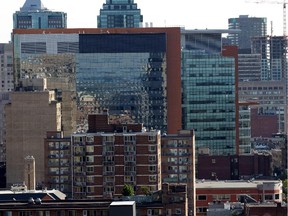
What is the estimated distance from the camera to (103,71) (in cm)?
→ 17888

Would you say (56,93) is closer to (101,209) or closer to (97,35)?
(97,35)

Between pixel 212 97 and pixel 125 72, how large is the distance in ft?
32.9

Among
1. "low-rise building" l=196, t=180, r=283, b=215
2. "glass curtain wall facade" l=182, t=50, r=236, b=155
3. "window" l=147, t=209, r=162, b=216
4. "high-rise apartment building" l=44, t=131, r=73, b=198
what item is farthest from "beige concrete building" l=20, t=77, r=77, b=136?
"window" l=147, t=209, r=162, b=216

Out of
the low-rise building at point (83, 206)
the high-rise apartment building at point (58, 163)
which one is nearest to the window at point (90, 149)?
the high-rise apartment building at point (58, 163)

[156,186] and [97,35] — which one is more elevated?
[97,35]

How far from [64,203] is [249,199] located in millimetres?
36163

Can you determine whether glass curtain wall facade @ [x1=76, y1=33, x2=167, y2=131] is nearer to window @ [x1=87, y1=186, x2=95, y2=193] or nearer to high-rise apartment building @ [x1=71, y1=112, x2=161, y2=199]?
high-rise apartment building @ [x1=71, y1=112, x2=161, y2=199]

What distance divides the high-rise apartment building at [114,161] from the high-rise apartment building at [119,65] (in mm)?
43570

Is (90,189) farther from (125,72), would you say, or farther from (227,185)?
(125,72)

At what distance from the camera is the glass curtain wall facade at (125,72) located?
178 metres

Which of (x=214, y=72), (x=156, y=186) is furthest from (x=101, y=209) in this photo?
(x=214, y=72)

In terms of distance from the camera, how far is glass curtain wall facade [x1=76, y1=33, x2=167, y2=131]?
178m

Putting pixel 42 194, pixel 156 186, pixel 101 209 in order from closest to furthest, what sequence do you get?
pixel 101 209
pixel 42 194
pixel 156 186

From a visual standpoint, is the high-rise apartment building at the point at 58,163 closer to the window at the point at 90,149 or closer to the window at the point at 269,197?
the window at the point at 90,149
